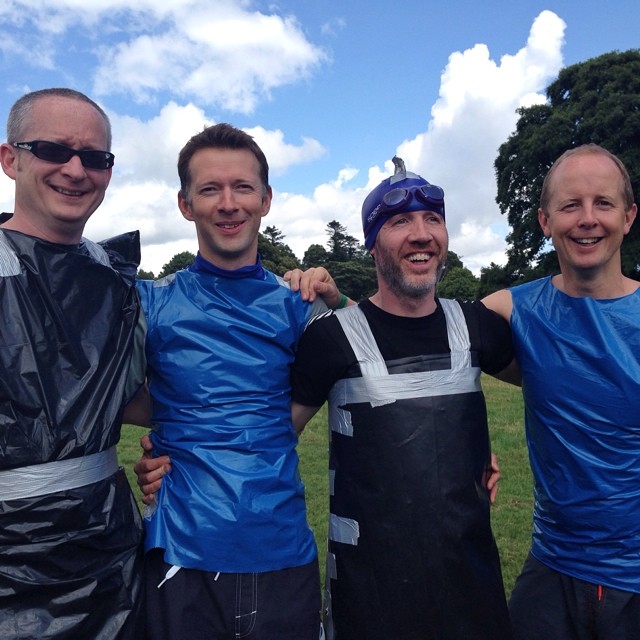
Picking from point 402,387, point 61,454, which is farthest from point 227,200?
point 61,454

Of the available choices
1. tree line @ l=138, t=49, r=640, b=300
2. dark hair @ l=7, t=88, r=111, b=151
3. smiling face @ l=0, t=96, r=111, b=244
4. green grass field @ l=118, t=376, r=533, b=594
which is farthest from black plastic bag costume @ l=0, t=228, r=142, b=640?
tree line @ l=138, t=49, r=640, b=300

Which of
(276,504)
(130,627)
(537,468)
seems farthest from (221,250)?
(537,468)

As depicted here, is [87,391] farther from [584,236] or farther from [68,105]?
[584,236]

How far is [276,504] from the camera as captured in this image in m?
2.36

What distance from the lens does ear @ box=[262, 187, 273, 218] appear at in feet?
9.27

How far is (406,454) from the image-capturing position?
2400 mm

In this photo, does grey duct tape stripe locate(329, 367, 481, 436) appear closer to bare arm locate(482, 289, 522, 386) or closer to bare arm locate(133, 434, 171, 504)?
A: bare arm locate(482, 289, 522, 386)

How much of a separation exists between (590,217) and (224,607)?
2133mm

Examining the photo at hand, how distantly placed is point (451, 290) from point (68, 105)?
5135 centimetres

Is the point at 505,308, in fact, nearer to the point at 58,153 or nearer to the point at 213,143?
the point at 213,143

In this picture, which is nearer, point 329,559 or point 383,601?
point 383,601

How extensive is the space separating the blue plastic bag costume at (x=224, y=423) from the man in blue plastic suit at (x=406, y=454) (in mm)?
173

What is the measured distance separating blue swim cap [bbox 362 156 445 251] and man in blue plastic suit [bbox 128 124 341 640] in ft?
1.50

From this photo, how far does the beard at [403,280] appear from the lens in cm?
258
